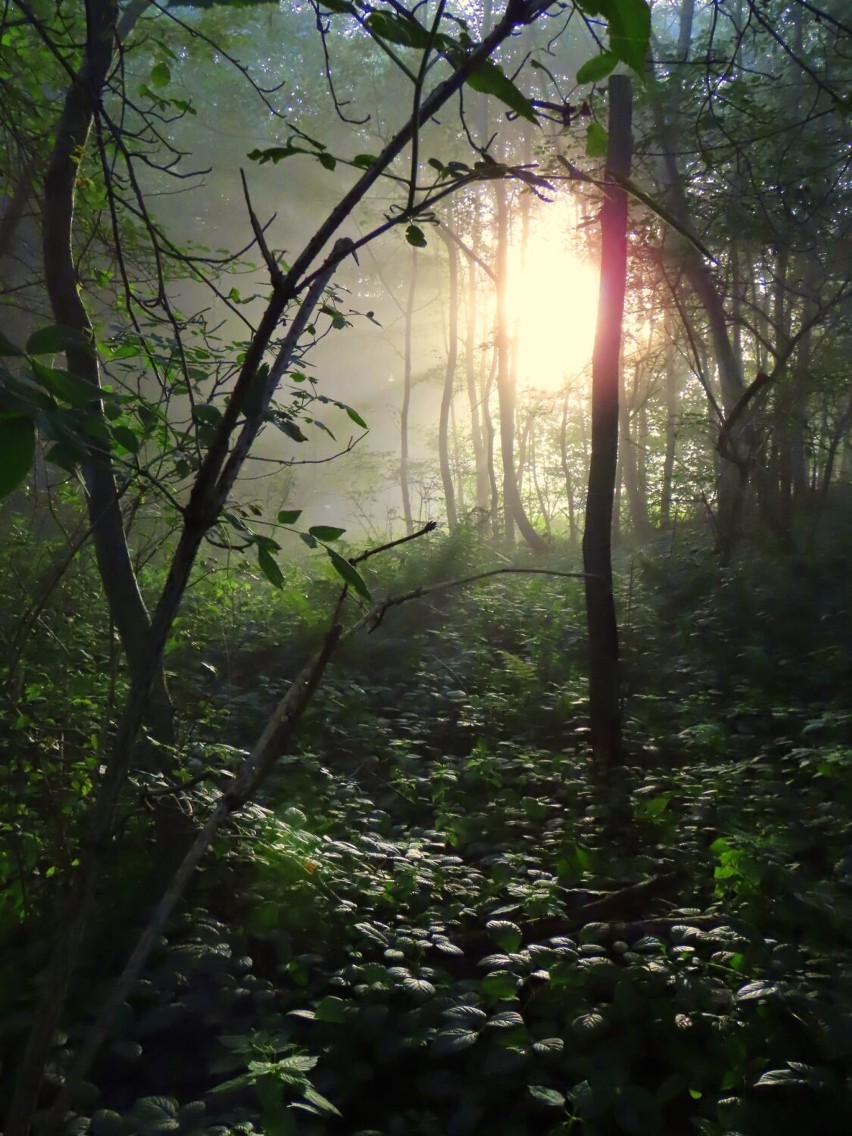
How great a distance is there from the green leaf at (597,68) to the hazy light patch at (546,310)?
1412 cm

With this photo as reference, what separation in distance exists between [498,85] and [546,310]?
19.0m

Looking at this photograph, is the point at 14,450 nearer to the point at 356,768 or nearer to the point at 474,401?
the point at 356,768

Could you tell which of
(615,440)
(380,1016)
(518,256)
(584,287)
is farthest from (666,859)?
(518,256)

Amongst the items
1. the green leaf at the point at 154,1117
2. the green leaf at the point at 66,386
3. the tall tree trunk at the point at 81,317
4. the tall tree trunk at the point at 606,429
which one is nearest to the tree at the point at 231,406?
the green leaf at the point at 66,386

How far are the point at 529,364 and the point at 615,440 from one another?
19599 millimetres

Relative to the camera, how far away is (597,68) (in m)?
0.88

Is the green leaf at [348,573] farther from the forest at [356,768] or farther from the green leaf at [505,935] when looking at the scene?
the green leaf at [505,935]

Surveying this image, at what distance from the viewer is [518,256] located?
21.8 m

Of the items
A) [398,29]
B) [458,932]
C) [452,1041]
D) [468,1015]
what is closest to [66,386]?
[398,29]

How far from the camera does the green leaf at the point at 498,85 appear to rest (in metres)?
0.80

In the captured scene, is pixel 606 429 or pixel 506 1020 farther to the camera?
pixel 606 429

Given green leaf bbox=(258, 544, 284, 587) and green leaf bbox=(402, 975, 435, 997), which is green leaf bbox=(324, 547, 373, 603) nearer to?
green leaf bbox=(258, 544, 284, 587)

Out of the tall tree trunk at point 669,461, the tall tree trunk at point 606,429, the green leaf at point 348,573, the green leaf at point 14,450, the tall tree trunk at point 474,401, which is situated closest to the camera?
the green leaf at point 14,450

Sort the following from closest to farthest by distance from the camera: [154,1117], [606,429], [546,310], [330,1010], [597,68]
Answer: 1. [597,68]
2. [154,1117]
3. [330,1010]
4. [606,429]
5. [546,310]
